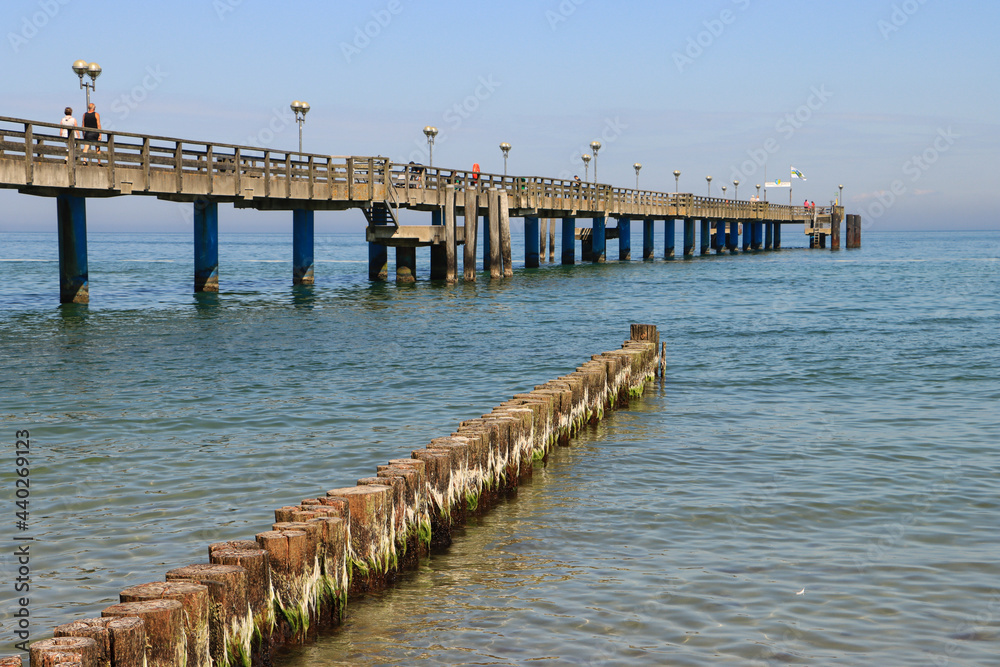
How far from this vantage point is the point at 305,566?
19.9ft

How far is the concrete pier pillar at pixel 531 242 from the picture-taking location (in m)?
55.7

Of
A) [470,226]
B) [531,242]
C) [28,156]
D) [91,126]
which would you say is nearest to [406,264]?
[470,226]

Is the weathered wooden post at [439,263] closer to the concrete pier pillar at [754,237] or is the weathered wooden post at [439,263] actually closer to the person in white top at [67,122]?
the person in white top at [67,122]

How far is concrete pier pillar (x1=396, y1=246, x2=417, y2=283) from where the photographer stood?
41812 millimetres

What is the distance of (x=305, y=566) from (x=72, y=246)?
83.4 feet

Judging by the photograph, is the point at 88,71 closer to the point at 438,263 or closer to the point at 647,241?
the point at 438,263

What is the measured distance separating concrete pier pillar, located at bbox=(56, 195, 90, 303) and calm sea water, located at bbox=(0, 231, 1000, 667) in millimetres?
3614

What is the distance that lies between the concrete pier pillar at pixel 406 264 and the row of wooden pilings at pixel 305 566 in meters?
31.8

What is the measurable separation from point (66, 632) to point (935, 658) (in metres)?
4.92

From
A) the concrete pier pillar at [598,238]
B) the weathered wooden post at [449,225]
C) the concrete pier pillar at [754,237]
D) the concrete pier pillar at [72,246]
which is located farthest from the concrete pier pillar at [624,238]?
the concrete pier pillar at [72,246]

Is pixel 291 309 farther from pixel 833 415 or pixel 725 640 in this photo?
pixel 725 640

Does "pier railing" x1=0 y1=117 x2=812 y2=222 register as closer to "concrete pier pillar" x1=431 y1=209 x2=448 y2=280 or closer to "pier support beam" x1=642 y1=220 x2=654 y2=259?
"concrete pier pillar" x1=431 y1=209 x2=448 y2=280

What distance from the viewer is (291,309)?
30.7 metres

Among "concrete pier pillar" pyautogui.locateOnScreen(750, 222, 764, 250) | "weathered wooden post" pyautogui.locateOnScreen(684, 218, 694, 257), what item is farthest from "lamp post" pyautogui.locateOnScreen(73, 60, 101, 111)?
"concrete pier pillar" pyautogui.locateOnScreen(750, 222, 764, 250)
